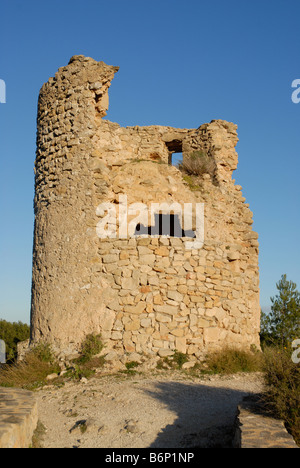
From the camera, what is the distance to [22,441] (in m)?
4.50

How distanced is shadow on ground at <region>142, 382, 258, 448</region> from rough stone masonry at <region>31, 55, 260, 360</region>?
74.5 inches

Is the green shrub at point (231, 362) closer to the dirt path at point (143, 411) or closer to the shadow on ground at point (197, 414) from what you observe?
the dirt path at point (143, 411)

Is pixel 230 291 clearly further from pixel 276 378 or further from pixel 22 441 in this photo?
pixel 22 441

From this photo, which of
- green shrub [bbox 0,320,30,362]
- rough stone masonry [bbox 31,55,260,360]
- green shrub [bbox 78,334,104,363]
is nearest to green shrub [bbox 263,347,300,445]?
rough stone masonry [bbox 31,55,260,360]

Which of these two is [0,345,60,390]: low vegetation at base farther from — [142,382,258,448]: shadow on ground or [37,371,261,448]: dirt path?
[142,382,258,448]: shadow on ground

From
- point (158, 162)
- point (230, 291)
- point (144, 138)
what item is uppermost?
point (144, 138)

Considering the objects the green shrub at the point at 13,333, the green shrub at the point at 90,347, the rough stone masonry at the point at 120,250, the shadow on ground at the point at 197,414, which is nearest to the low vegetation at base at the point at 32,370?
the rough stone masonry at the point at 120,250

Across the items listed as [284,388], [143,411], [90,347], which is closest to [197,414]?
[143,411]

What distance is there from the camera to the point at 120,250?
9.32m

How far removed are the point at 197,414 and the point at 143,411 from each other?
27.6 inches

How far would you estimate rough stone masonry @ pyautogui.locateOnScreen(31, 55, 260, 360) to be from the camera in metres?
9.02

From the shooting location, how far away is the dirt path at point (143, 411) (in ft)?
16.8

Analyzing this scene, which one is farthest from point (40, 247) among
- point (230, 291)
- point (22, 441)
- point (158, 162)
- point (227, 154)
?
point (22, 441)
